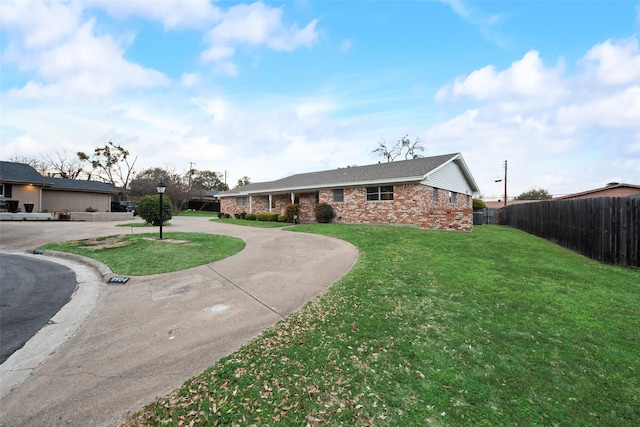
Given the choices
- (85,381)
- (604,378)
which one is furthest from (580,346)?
(85,381)

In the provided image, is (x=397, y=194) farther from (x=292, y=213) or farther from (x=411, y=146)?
(x=411, y=146)

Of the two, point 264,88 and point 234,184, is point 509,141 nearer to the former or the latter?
point 264,88

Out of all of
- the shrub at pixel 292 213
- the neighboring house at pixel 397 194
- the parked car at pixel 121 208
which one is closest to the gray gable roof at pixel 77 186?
the parked car at pixel 121 208

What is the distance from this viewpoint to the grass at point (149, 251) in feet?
21.0

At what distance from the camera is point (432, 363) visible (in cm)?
262

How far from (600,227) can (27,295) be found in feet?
47.2

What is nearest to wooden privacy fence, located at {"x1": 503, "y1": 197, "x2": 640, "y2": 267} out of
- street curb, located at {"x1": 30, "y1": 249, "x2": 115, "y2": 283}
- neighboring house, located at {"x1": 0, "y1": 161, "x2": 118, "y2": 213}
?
street curb, located at {"x1": 30, "y1": 249, "x2": 115, "y2": 283}

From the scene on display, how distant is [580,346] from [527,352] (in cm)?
76

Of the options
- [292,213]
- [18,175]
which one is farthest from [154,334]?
[18,175]

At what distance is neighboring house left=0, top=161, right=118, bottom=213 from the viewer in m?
20.2

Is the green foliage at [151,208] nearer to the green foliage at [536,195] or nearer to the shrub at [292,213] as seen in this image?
the shrub at [292,213]

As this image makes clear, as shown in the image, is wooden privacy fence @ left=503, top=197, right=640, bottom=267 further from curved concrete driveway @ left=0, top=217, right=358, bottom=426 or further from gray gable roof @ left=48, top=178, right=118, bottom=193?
gray gable roof @ left=48, top=178, right=118, bottom=193

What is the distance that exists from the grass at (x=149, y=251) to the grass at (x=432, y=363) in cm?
427

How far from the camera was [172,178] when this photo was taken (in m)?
41.6
